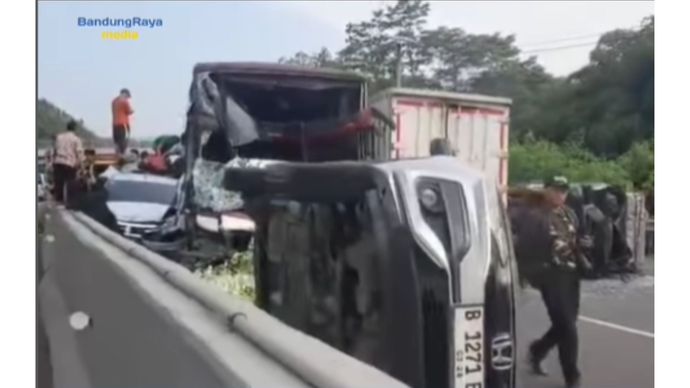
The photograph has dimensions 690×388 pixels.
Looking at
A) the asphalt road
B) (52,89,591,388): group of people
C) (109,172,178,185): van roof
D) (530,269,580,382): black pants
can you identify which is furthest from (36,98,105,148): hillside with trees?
(530,269,580,382): black pants

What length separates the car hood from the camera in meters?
2.73

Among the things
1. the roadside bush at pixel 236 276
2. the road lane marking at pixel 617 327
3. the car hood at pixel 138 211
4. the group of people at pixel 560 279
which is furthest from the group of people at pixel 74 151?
the road lane marking at pixel 617 327

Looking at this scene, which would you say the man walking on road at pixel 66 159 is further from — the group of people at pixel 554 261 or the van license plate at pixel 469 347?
the group of people at pixel 554 261

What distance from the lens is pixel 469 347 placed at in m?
2.74

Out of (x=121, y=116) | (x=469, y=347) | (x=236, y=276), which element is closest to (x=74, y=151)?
(x=121, y=116)

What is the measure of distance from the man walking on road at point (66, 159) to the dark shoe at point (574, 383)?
154cm

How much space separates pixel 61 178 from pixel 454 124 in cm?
110

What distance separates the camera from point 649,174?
2957 millimetres

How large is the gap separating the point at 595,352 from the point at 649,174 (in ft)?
1.83

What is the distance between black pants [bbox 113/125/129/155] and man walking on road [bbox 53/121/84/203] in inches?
3.8

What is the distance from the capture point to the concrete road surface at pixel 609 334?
286 cm

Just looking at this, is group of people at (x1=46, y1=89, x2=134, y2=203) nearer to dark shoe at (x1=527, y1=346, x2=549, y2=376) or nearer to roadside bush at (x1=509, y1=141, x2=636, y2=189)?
roadside bush at (x1=509, y1=141, x2=636, y2=189)
